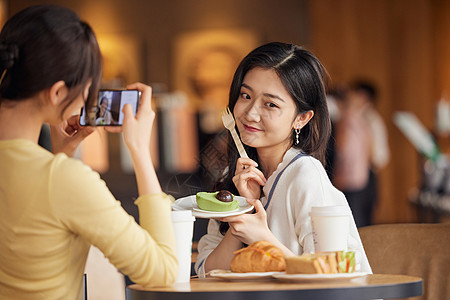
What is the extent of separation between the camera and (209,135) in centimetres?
671

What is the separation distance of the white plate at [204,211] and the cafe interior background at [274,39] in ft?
17.9

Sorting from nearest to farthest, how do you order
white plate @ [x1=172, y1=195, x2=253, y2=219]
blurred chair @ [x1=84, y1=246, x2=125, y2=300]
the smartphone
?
the smartphone
white plate @ [x1=172, y1=195, x2=253, y2=219]
blurred chair @ [x1=84, y1=246, x2=125, y2=300]

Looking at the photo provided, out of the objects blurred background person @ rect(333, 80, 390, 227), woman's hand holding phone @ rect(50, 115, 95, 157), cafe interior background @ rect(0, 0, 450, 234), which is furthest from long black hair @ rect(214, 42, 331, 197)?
cafe interior background @ rect(0, 0, 450, 234)

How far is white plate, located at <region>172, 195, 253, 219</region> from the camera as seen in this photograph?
181 centimetres

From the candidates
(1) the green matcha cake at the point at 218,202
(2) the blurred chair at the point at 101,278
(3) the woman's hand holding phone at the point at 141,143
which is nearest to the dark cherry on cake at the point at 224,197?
(1) the green matcha cake at the point at 218,202

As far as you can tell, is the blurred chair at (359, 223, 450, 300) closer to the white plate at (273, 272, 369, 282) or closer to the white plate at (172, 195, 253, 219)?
the white plate at (172, 195, 253, 219)

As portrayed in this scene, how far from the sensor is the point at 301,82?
2154mm

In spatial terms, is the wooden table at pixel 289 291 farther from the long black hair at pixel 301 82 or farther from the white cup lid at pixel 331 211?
the long black hair at pixel 301 82

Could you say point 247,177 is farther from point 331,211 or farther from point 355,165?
point 355,165

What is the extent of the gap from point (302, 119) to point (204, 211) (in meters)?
0.53

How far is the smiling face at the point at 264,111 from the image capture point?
211cm

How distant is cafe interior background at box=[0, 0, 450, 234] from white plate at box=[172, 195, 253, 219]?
545 cm

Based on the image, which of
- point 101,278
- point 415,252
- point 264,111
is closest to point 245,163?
point 264,111

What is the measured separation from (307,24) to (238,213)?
7.13 metres
